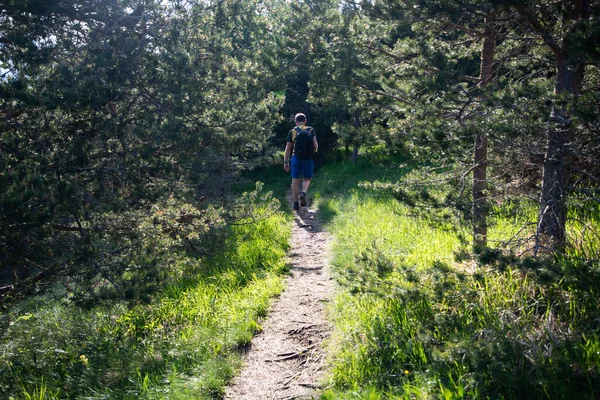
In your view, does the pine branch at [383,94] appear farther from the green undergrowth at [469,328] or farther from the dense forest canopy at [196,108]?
the green undergrowth at [469,328]

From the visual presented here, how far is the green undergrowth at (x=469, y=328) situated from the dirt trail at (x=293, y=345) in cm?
24

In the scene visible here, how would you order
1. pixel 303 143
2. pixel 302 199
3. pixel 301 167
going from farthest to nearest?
1. pixel 302 199
2. pixel 301 167
3. pixel 303 143

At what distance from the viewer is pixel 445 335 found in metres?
3.62

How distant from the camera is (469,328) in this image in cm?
354

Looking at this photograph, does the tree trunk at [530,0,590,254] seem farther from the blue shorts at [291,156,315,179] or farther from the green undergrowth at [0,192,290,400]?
the blue shorts at [291,156,315,179]

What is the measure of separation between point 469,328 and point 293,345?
1788 millimetres

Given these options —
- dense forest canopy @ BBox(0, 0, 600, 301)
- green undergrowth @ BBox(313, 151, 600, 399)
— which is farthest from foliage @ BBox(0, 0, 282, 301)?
green undergrowth @ BBox(313, 151, 600, 399)

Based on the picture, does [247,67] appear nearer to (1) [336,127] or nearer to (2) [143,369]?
(1) [336,127]

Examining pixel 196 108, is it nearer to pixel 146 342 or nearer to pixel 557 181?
pixel 146 342

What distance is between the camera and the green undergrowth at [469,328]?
2.91 m

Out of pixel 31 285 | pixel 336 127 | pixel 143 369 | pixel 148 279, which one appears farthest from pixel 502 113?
pixel 31 285

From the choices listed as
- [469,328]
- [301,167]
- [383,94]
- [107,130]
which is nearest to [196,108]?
[107,130]

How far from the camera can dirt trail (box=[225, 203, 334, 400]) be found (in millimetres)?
3934

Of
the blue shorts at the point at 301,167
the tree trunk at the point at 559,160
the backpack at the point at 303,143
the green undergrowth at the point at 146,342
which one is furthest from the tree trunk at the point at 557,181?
the blue shorts at the point at 301,167
